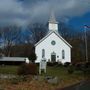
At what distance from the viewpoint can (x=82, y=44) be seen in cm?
8912

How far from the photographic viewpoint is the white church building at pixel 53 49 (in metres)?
64.4

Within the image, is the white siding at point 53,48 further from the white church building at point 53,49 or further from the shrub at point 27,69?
the shrub at point 27,69

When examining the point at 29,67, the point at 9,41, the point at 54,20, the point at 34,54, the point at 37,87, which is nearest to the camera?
the point at 37,87

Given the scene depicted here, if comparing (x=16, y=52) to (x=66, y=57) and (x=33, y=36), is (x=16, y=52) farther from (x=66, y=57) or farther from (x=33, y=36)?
(x=66, y=57)

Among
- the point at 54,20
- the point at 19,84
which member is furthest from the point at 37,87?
the point at 54,20

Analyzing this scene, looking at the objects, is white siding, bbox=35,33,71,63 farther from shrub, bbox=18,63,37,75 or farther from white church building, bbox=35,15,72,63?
shrub, bbox=18,63,37,75

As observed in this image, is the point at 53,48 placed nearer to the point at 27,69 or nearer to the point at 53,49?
the point at 53,49

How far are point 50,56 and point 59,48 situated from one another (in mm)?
3036

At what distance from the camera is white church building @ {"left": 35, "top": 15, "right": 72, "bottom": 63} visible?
64.4 meters

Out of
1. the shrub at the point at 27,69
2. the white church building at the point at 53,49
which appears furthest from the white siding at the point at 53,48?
the shrub at the point at 27,69

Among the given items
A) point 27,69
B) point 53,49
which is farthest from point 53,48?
point 27,69

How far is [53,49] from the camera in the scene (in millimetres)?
65375

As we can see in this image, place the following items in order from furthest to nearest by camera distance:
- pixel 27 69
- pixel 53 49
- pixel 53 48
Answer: pixel 53 48
pixel 53 49
pixel 27 69

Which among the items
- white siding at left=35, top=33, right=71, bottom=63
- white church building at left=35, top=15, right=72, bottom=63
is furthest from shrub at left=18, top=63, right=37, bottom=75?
white siding at left=35, top=33, right=71, bottom=63
